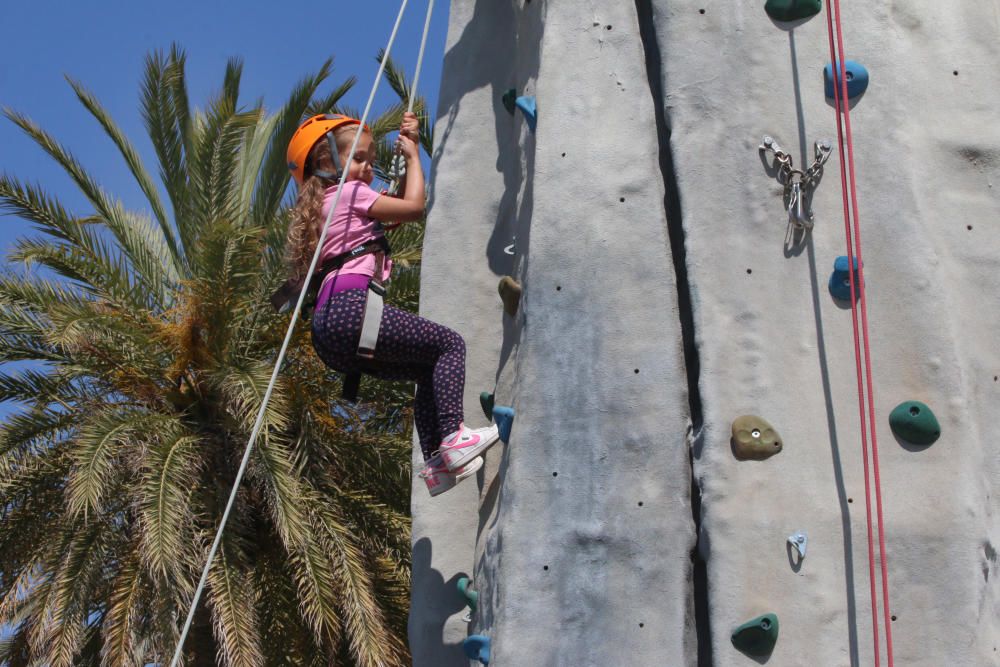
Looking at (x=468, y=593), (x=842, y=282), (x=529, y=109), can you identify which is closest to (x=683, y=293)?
(x=842, y=282)

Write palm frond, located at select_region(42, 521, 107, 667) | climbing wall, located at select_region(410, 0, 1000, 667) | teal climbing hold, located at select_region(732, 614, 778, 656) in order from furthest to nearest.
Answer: palm frond, located at select_region(42, 521, 107, 667) → climbing wall, located at select_region(410, 0, 1000, 667) → teal climbing hold, located at select_region(732, 614, 778, 656)

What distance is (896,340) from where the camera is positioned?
498 centimetres

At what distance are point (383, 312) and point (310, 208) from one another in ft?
1.84

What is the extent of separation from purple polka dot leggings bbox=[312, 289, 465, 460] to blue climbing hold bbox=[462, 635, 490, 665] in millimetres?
815

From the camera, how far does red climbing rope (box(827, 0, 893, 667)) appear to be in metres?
4.66

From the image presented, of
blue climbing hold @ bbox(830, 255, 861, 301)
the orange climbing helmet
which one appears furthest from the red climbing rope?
the orange climbing helmet

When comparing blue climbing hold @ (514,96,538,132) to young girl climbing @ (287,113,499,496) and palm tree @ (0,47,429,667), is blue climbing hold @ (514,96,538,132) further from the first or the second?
palm tree @ (0,47,429,667)

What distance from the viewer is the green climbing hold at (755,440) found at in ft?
15.9

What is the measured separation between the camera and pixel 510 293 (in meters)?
5.66

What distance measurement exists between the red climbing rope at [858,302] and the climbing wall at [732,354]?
41 millimetres

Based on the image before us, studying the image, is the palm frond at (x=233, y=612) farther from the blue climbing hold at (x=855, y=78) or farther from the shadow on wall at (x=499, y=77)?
the blue climbing hold at (x=855, y=78)

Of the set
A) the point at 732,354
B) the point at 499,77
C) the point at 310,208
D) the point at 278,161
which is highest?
the point at 278,161

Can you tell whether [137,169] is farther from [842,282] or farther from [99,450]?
[842,282]

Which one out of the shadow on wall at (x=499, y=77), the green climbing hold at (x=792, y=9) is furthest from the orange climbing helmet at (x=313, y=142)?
the green climbing hold at (x=792, y=9)
